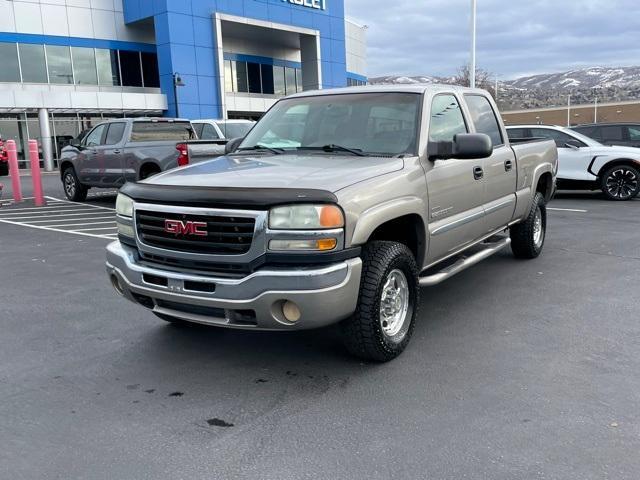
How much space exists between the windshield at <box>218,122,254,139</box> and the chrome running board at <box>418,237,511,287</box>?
1027 centimetres

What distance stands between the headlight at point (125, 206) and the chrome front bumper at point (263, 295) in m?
0.49

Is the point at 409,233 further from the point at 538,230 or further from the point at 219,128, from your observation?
the point at 219,128

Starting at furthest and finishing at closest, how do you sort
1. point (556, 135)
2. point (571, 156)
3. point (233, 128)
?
point (233, 128)
point (556, 135)
point (571, 156)

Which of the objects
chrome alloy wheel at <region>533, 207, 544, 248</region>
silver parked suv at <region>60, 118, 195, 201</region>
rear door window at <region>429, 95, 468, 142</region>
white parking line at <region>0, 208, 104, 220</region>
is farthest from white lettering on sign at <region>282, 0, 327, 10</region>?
rear door window at <region>429, 95, 468, 142</region>

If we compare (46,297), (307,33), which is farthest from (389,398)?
(307,33)

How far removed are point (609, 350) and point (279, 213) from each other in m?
2.57

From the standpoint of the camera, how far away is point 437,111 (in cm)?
491

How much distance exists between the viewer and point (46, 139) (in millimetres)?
31016

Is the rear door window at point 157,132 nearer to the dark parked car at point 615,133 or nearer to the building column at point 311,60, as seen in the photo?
the dark parked car at point 615,133

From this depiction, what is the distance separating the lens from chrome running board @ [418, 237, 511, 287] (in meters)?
4.51

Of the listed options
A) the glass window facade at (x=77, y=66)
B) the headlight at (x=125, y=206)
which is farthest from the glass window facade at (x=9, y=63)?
the headlight at (x=125, y=206)

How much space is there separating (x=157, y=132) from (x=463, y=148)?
9.28 m

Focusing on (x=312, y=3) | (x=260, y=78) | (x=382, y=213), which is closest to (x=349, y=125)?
(x=382, y=213)

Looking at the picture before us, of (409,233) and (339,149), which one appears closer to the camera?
(409,233)
